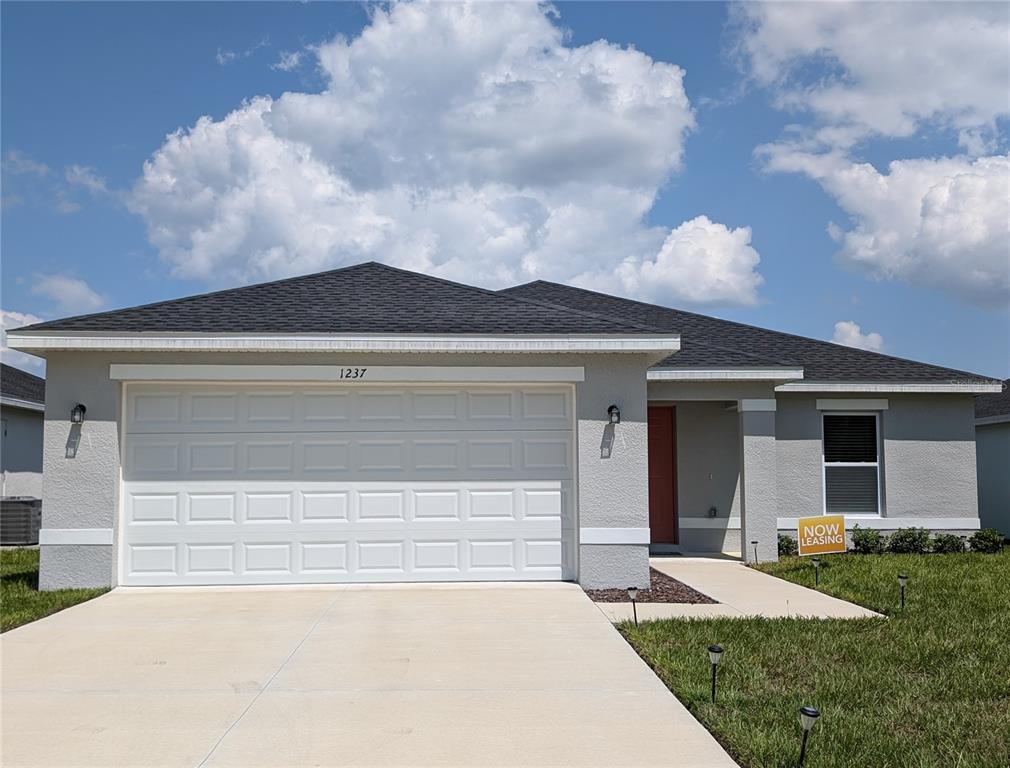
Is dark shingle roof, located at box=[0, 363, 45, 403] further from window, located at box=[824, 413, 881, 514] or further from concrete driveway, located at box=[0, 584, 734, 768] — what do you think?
window, located at box=[824, 413, 881, 514]

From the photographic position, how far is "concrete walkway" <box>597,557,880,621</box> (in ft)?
→ 31.3

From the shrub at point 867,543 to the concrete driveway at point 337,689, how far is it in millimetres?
7618

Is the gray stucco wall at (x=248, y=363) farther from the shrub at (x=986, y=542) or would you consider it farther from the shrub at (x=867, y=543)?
the shrub at (x=986, y=542)

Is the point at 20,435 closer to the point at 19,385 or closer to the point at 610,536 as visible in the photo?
the point at 19,385

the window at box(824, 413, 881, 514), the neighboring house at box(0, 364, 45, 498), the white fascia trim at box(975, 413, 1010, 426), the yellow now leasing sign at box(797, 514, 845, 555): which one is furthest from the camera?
the neighboring house at box(0, 364, 45, 498)

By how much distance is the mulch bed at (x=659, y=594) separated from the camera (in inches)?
413

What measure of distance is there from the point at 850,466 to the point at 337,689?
1196cm

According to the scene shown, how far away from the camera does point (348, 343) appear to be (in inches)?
435

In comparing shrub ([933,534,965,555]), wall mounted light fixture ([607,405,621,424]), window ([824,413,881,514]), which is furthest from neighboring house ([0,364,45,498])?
shrub ([933,534,965,555])

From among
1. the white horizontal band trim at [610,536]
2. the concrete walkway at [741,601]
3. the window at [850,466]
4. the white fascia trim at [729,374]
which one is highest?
the white fascia trim at [729,374]

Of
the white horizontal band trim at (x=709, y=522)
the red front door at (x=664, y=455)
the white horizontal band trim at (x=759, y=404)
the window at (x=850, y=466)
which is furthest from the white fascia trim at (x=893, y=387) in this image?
the white horizontal band trim at (x=709, y=522)

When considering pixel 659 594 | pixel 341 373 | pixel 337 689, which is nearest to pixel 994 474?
pixel 659 594

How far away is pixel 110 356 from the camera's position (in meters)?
11.2

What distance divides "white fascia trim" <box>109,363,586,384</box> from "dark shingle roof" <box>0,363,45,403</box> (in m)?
10.7
